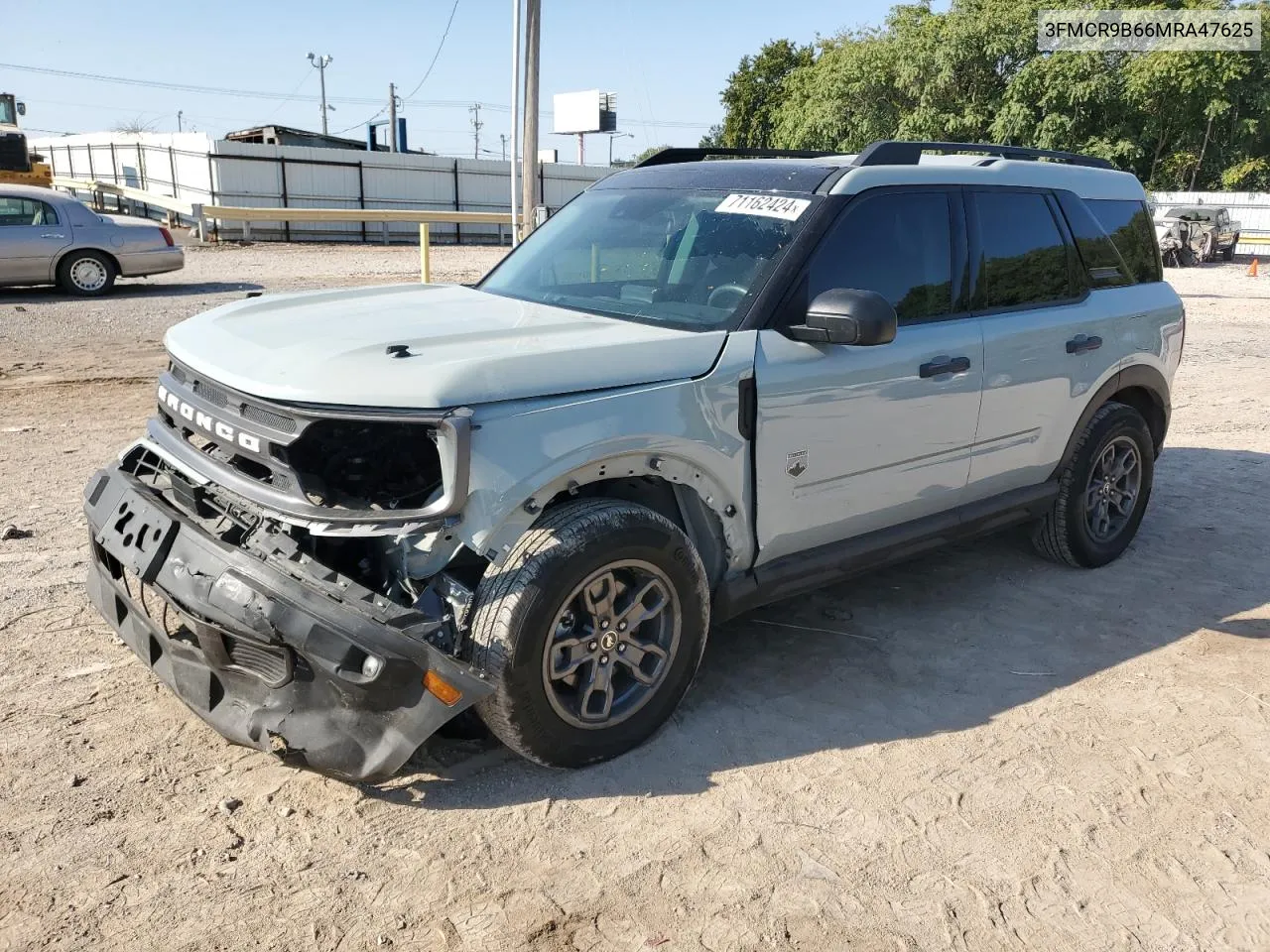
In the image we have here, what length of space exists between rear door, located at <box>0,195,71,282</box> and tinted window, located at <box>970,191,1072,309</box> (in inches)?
553

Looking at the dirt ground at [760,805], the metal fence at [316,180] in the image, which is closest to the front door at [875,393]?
the dirt ground at [760,805]

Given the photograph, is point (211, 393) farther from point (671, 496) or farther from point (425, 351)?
point (671, 496)

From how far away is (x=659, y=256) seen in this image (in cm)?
411

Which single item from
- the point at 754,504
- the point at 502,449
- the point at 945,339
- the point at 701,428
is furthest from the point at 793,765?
the point at 945,339

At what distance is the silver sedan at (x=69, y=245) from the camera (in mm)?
14180

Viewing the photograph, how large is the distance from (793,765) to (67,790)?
2.30 meters

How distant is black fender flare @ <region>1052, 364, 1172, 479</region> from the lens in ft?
16.6

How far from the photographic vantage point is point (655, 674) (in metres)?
3.47

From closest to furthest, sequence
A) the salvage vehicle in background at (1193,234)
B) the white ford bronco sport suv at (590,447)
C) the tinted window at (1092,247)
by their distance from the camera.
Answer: the white ford bronco sport suv at (590,447)
the tinted window at (1092,247)
the salvage vehicle in background at (1193,234)

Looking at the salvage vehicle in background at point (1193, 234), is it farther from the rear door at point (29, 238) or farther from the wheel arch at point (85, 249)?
the rear door at point (29, 238)

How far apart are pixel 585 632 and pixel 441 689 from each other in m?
0.57

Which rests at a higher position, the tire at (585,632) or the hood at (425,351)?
the hood at (425,351)

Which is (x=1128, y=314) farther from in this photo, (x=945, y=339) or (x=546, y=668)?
(x=546, y=668)

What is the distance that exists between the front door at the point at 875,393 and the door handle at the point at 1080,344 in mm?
739
